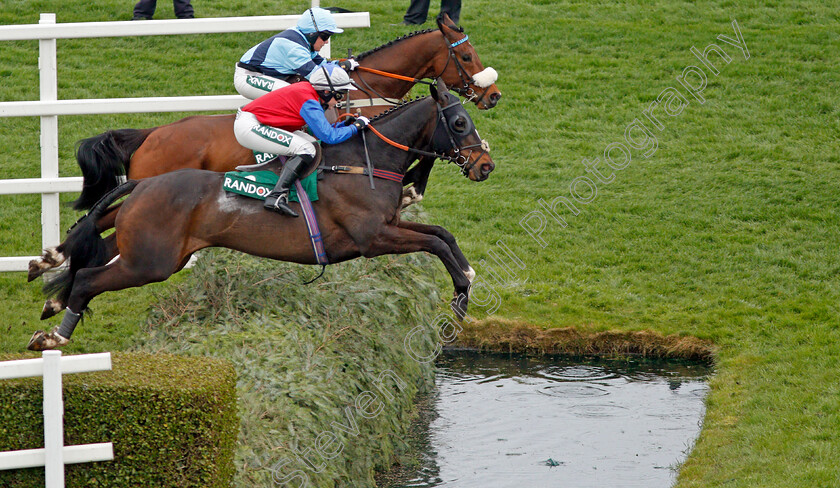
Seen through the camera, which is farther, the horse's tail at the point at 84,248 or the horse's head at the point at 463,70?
the horse's head at the point at 463,70

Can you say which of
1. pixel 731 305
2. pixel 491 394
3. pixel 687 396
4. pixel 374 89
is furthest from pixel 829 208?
pixel 374 89

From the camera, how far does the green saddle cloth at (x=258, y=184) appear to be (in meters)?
6.62

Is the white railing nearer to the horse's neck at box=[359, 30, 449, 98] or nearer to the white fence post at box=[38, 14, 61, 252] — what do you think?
the horse's neck at box=[359, 30, 449, 98]

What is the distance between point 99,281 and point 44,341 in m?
0.51

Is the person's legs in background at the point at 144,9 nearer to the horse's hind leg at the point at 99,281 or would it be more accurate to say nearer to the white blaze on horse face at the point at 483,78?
the white blaze on horse face at the point at 483,78

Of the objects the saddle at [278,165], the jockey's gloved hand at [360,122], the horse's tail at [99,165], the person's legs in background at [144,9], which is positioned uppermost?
the person's legs in background at [144,9]

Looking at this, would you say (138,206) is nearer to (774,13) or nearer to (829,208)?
(829,208)

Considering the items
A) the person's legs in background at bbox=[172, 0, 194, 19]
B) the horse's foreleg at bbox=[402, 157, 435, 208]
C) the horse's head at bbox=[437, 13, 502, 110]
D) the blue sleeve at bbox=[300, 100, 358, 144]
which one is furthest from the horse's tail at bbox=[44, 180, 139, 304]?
the person's legs in background at bbox=[172, 0, 194, 19]

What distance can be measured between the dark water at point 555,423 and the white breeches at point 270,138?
242 cm

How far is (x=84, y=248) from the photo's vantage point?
262 inches

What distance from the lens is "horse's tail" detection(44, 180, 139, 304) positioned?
6.66m

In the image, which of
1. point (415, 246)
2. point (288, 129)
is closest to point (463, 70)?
point (288, 129)

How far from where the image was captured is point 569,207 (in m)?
12.9

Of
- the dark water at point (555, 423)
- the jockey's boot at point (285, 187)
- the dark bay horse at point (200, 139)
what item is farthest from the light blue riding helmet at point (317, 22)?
the dark water at point (555, 423)
